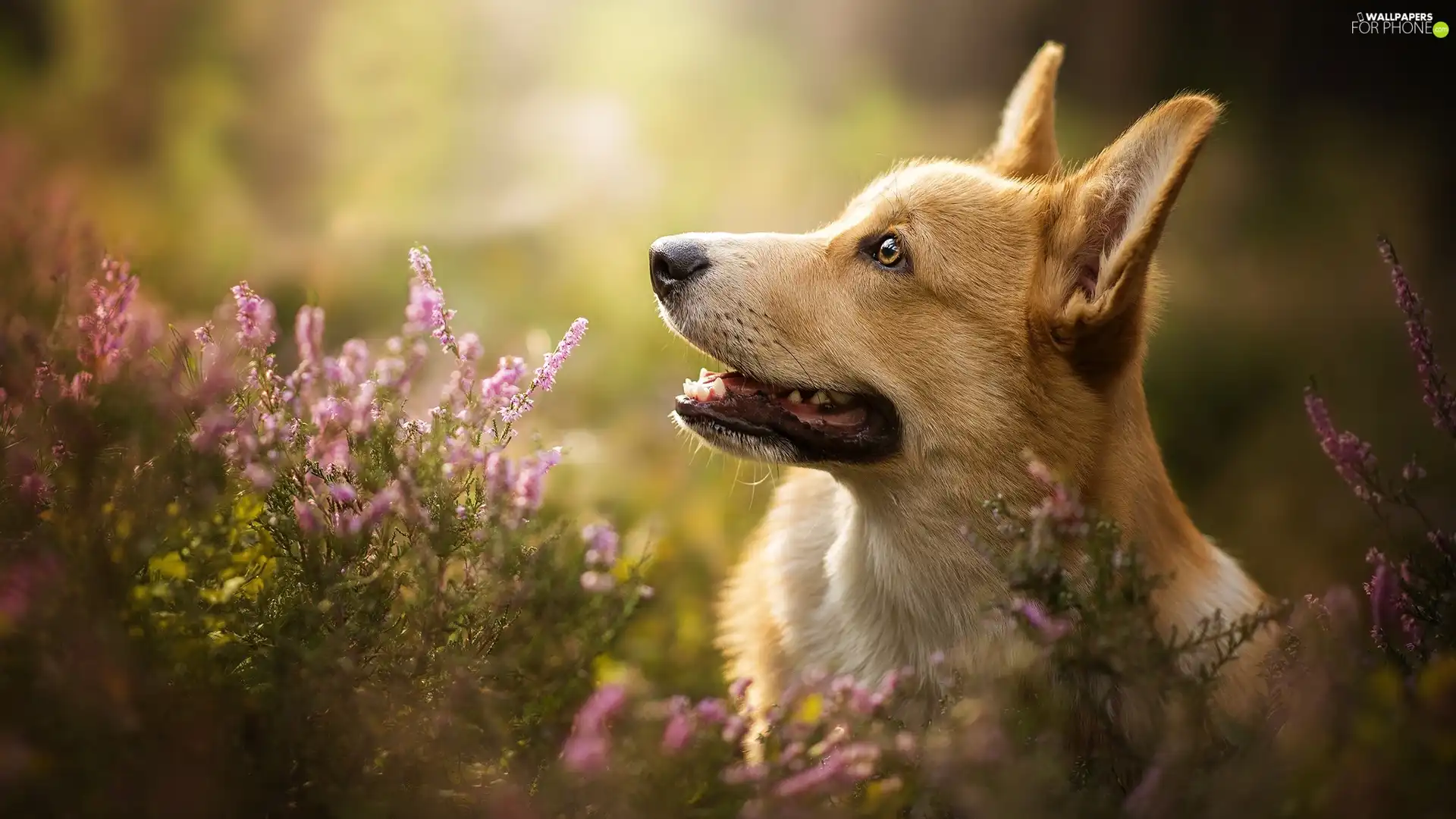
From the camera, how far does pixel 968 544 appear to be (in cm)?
239

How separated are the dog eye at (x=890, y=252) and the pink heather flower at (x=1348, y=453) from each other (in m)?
0.96

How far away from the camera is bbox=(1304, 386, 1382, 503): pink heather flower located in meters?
2.11

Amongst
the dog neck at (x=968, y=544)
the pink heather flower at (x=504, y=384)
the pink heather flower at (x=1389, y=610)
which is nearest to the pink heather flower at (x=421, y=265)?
the pink heather flower at (x=504, y=384)

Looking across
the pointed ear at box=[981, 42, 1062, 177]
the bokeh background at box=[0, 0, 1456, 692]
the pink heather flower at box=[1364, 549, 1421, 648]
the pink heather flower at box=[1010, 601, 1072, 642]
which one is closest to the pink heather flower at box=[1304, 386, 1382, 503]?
the pink heather flower at box=[1364, 549, 1421, 648]

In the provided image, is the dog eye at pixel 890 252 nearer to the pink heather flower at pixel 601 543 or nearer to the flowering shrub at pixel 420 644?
the flowering shrub at pixel 420 644

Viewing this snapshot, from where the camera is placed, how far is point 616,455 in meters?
4.69

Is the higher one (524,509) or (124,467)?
(124,467)

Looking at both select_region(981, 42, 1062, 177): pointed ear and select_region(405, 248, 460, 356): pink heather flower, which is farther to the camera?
select_region(981, 42, 1062, 177): pointed ear

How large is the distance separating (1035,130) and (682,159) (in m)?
3.97

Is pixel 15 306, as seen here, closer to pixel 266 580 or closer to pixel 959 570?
pixel 266 580

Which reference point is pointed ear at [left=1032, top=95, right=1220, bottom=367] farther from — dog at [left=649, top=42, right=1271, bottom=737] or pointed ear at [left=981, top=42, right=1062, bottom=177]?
pointed ear at [left=981, top=42, right=1062, bottom=177]

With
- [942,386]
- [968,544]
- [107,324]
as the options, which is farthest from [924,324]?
[107,324]

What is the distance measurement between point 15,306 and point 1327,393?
550cm

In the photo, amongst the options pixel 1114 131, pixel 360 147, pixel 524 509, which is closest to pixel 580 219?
pixel 360 147
